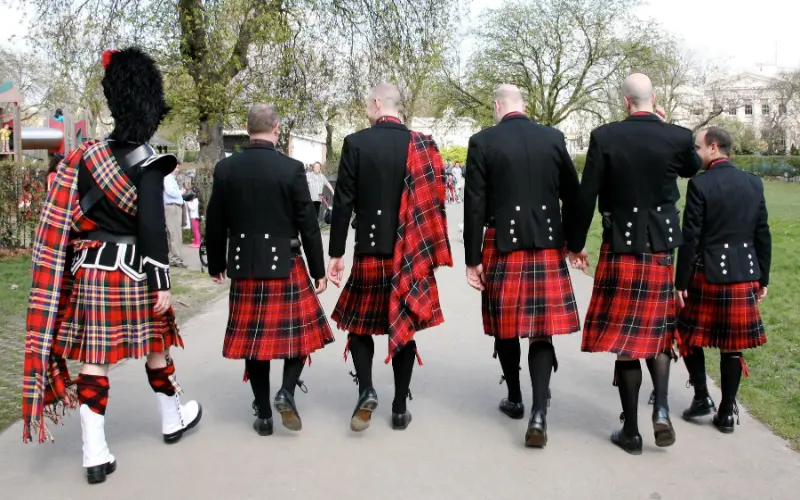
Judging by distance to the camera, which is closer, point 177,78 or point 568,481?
point 568,481

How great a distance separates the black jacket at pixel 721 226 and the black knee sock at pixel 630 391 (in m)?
0.62

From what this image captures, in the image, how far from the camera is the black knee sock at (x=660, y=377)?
173 inches

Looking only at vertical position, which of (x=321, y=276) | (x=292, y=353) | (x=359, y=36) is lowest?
(x=292, y=353)

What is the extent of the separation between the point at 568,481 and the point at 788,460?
125 cm

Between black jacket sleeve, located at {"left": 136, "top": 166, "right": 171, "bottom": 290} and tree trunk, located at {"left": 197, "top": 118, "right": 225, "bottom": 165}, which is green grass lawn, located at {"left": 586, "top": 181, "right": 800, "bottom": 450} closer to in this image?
black jacket sleeve, located at {"left": 136, "top": 166, "right": 171, "bottom": 290}

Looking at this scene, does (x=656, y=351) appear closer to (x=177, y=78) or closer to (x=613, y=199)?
(x=613, y=199)

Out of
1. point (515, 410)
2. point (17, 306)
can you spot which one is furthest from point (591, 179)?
point (17, 306)

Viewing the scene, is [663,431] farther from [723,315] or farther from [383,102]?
[383,102]

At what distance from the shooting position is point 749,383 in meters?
5.86

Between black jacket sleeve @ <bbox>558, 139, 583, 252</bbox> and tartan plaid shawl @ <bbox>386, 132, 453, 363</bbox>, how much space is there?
0.71 meters

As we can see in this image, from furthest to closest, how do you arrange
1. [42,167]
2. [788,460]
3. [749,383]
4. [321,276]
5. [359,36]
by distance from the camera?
[359,36]
[42,167]
[749,383]
[321,276]
[788,460]

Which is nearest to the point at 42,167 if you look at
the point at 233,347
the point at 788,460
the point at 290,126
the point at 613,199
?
the point at 290,126

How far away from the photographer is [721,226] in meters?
4.73

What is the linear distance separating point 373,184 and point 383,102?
51 centimetres
